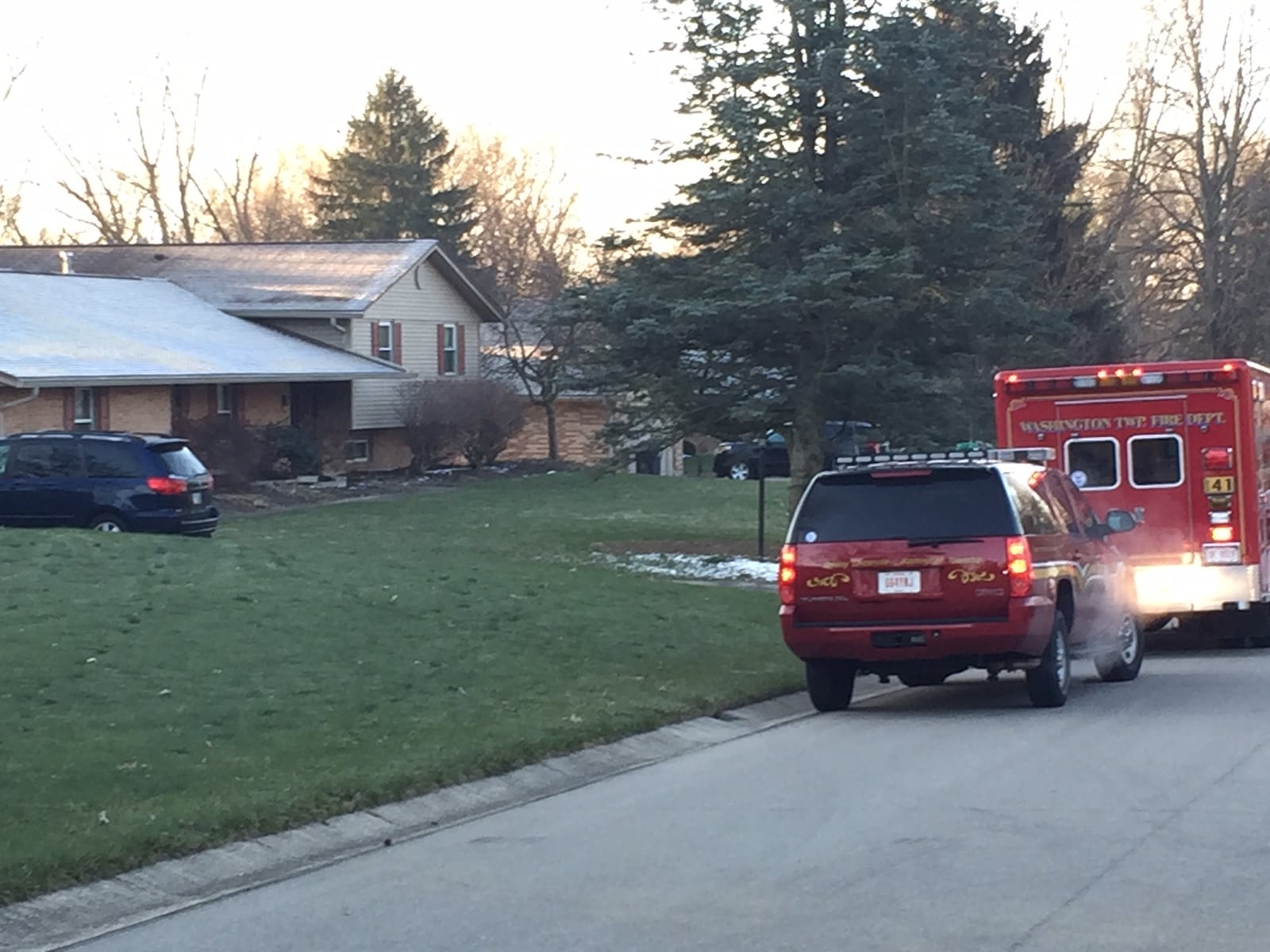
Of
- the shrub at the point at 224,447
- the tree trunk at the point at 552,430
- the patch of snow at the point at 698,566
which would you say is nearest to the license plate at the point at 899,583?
the patch of snow at the point at 698,566

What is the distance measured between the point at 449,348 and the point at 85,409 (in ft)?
49.3

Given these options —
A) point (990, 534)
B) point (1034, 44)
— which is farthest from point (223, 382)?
point (990, 534)

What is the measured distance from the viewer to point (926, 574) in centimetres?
1403

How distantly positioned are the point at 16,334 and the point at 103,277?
9.18 meters

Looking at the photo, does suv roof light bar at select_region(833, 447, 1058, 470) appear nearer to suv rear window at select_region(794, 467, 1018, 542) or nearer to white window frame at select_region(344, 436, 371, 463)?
suv rear window at select_region(794, 467, 1018, 542)

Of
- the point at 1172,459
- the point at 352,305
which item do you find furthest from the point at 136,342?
the point at 1172,459

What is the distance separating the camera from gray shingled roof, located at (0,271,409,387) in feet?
116

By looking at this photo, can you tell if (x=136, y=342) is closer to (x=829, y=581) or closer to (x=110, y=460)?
(x=110, y=460)

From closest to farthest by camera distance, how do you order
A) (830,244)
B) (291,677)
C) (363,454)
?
(291,677) < (830,244) < (363,454)

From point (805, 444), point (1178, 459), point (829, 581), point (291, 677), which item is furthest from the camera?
point (805, 444)

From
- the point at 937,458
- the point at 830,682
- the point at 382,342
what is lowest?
the point at 830,682

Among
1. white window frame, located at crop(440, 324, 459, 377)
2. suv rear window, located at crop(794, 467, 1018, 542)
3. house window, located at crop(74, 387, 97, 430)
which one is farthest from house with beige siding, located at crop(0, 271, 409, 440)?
suv rear window, located at crop(794, 467, 1018, 542)

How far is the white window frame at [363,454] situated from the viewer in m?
45.8

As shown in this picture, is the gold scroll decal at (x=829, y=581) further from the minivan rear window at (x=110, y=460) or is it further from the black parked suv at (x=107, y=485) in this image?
the minivan rear window at (x=110, y=460)
